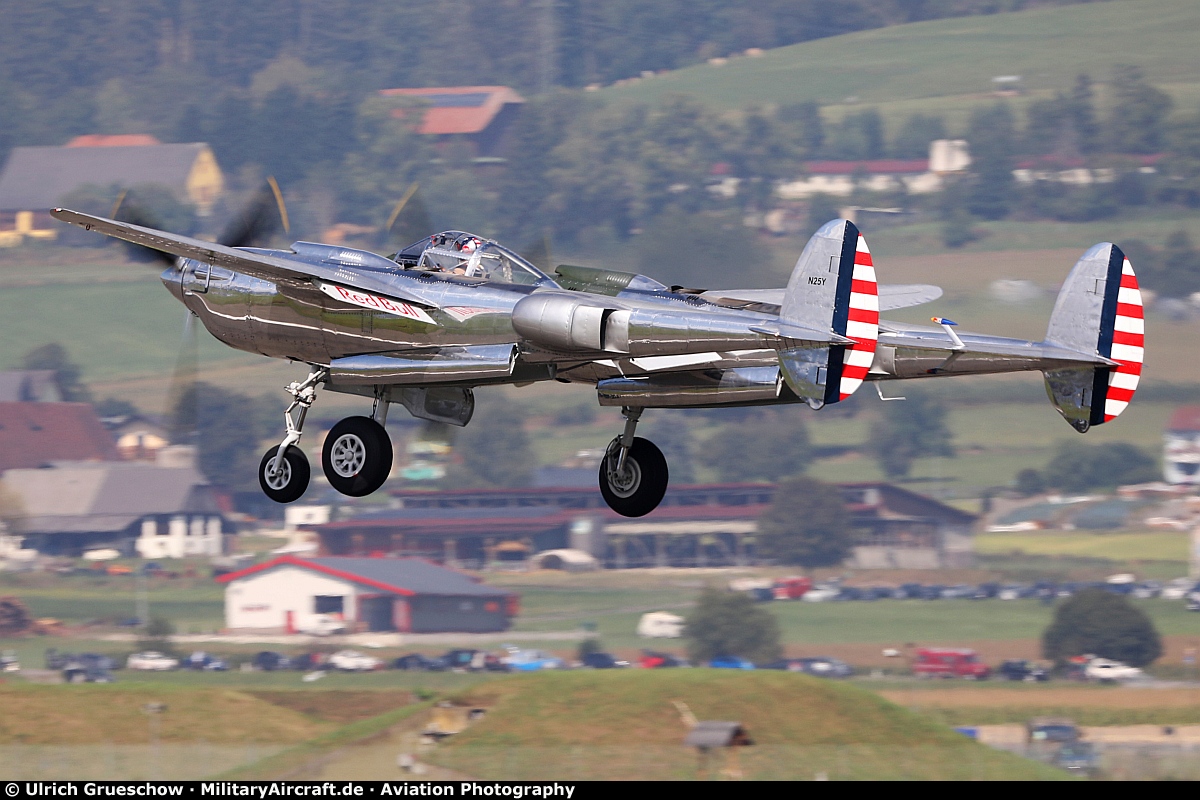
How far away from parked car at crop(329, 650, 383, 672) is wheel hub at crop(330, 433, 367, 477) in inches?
4235

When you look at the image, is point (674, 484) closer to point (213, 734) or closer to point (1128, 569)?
point (1128, 569)

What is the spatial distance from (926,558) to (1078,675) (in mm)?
23936

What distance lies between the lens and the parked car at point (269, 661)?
137375mm

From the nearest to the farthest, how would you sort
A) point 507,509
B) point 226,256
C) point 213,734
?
point 226,256
point 213,734
point 507,509

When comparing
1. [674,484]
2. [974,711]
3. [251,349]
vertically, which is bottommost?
[974,711]

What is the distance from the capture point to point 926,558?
157m

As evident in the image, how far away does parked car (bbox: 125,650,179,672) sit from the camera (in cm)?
14100

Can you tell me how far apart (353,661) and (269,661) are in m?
6.70

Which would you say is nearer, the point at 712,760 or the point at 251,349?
the point at 251,349

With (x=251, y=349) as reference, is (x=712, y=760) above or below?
below

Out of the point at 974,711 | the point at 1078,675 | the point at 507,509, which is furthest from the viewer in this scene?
the point at 507,509

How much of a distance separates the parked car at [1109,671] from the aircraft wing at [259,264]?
11434cm

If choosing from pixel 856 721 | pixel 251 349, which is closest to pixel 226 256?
pixel 251 349

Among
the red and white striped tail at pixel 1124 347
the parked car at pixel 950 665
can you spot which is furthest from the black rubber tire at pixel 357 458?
the parked car at pixel 950 665
